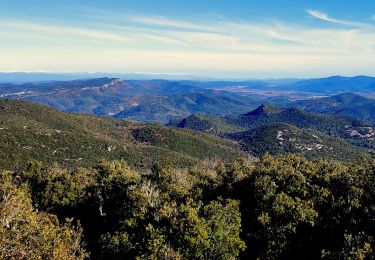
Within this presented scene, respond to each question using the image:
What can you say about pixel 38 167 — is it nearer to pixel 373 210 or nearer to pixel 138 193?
pixel 138 193

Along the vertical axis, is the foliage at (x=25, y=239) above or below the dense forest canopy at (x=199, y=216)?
above

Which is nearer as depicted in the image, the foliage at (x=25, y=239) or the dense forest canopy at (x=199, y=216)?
the foliage at (x=25, y=239)

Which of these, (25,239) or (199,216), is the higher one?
(25,239)

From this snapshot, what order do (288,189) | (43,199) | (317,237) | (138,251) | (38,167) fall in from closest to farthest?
(138,251)
(317,237)
(288,189)
(43,199)
(38,167)

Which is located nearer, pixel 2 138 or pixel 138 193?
pixel 138 193

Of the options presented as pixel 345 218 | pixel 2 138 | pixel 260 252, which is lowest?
pixel 2 138

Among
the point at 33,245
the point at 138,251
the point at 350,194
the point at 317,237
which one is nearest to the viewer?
the point at 33,245

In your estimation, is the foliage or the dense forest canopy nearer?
the foliage

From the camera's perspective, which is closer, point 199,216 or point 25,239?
point 25,239

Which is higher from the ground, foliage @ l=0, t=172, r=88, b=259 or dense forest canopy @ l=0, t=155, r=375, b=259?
foliage @ l=0, t=172, r=88, b=259

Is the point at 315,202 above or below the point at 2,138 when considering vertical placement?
above

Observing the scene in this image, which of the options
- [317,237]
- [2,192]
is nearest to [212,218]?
[317,237]
